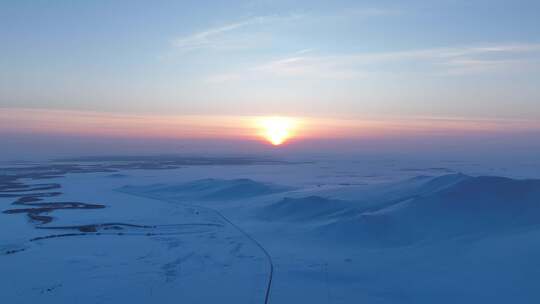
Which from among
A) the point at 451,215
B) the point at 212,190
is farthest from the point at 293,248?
the point at 212,190

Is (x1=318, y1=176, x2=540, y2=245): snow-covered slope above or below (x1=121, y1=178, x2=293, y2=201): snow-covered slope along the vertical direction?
above

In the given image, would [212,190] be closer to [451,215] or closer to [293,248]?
[293,248]

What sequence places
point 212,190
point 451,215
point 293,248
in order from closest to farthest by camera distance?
point 293,248 < point 451,215 < point 212,190

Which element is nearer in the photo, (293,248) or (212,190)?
(293,248)

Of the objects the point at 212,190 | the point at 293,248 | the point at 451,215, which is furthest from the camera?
the point at 212,190

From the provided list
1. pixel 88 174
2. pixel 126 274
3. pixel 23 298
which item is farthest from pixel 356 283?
pixel 88 174

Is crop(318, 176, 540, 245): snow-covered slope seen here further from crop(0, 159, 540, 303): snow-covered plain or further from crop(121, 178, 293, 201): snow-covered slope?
crop(121, 178, 293, 201): snow-covered slope

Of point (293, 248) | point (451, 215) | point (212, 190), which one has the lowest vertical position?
point (293, 248)

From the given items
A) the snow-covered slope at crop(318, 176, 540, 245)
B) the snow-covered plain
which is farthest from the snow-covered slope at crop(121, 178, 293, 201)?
the snow-covered slope at crop(318, 176, 540, 245)

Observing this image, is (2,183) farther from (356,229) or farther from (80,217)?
(356,229)

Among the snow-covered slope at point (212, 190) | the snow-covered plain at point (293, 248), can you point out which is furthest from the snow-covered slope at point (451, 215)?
the snow-covered slope at point (212, 190)
